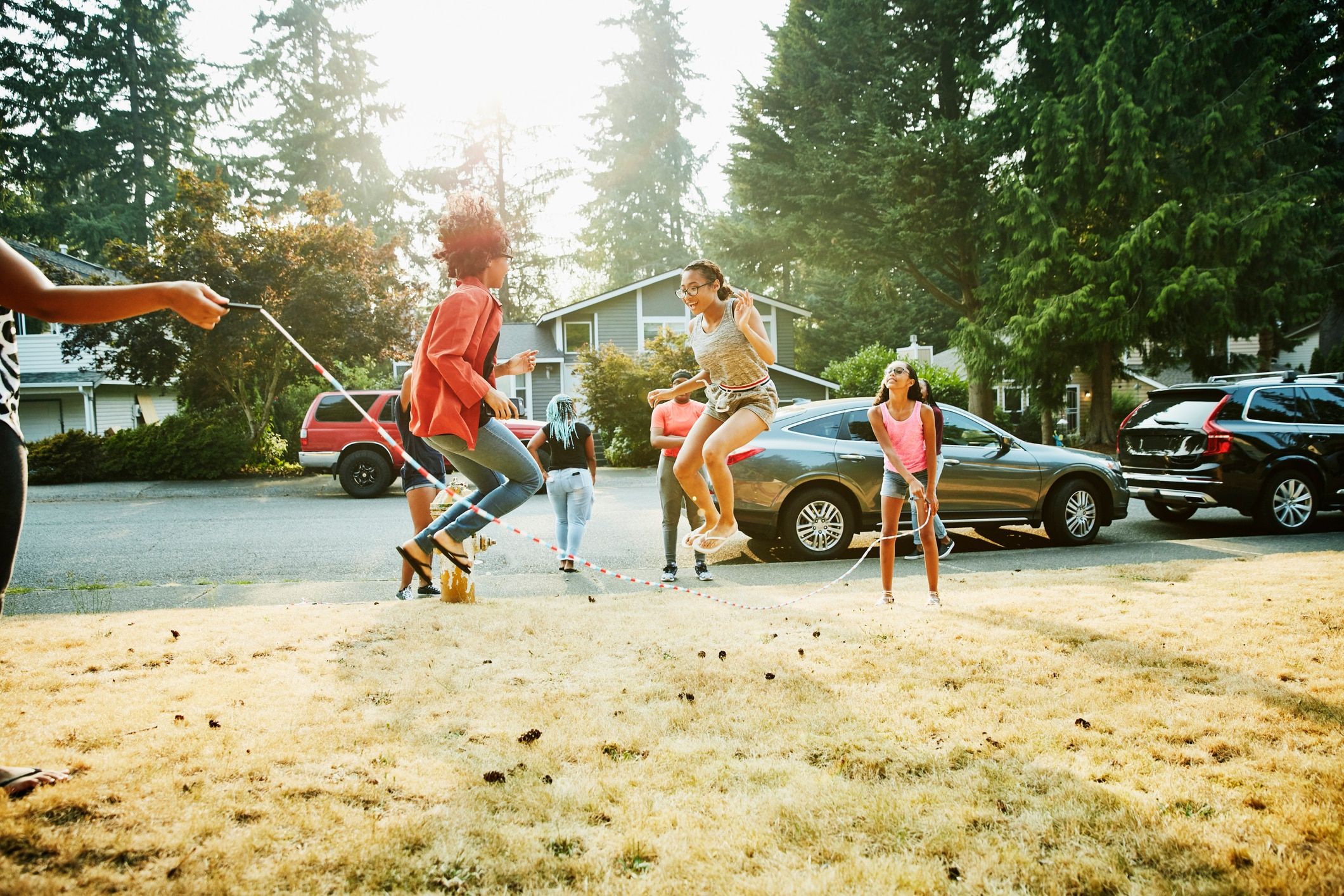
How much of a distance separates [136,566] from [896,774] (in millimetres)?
9243

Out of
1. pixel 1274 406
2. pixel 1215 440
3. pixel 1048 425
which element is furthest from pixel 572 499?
pixel 1048 425

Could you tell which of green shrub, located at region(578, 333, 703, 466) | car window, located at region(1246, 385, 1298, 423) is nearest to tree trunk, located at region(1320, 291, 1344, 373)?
car window, located at region(1246, 385, 1298, 423)

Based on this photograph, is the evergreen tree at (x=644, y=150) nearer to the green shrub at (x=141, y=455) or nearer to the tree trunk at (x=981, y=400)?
the tree trunk at (x=981, y=400)

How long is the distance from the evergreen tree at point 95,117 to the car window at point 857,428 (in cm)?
4164

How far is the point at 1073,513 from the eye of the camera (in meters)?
10.6

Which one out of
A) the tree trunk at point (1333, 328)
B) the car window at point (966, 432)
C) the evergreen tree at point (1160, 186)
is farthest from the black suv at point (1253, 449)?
the tree trunk at point (1333, 328)

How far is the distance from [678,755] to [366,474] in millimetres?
15357

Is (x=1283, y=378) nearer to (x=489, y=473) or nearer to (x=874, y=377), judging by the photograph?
(x=489, y=473)

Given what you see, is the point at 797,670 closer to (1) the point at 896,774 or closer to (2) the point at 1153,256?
(1) the point at 896,774

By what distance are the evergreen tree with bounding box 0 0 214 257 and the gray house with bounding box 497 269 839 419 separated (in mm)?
22425

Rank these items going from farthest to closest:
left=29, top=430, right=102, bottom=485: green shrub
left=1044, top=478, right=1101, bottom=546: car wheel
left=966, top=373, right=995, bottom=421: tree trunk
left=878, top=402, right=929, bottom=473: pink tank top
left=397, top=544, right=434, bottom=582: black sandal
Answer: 1. left=966, top=373, right=995, bottom=421: tree trunk
2. left=29, top=430, right=102, bottom=485: green shrub
3. left=1044, top=478, right=1101, bottom=546: car wheel
4. left=878, top=402, right=929, bottom=473: pink tank top
5. left=397, top=544, right=434, bottom=582: black sandal

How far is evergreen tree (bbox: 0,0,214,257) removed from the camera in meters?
40.4

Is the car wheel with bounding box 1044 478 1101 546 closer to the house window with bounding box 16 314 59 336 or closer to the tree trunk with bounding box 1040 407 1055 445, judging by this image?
the tree trunk with bounding box 1040 407 1055 445

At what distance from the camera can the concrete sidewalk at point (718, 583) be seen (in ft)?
23.6
